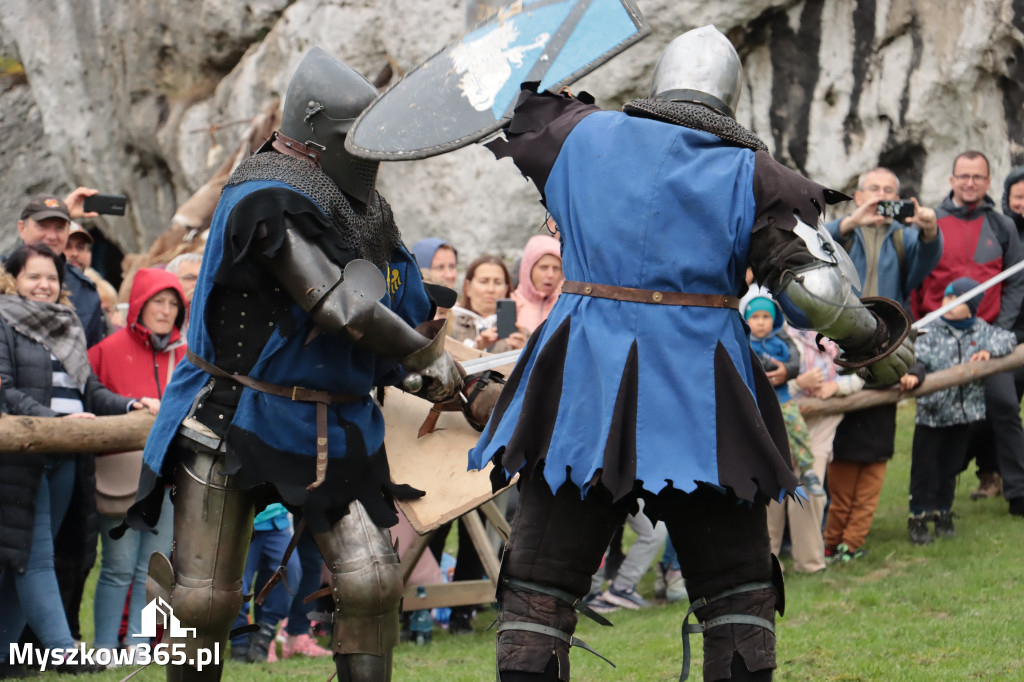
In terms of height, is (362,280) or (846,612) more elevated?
(362,280)

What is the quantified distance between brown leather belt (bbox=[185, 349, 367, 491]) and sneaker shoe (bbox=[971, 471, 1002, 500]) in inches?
215

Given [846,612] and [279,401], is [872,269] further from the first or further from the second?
[279,401]

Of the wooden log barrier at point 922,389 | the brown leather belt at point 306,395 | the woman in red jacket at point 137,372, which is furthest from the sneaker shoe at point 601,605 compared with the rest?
the brown leather belt at point 306,395

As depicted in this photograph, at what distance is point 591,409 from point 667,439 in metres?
0.19

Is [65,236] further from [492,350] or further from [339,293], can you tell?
[339,293]

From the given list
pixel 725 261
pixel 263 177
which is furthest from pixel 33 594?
pixel 725 261

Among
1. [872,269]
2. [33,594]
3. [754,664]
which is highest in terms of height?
[872,269]

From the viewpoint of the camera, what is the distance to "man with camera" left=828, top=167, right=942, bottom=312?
6.33 m

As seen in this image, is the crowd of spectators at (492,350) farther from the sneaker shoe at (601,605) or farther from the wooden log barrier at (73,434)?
the wooden log barrier at (73,434)

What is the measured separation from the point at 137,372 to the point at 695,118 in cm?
326

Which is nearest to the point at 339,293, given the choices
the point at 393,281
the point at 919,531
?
the point at 393,281

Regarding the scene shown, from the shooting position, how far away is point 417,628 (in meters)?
5.58

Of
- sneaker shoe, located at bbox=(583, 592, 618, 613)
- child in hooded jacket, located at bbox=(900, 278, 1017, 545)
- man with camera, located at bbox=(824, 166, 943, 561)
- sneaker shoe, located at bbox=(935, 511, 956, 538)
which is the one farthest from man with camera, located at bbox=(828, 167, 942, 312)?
sneaker shoe, located at bbox=(583, 592, 618, 613)

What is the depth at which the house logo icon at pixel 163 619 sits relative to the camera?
3381mm
